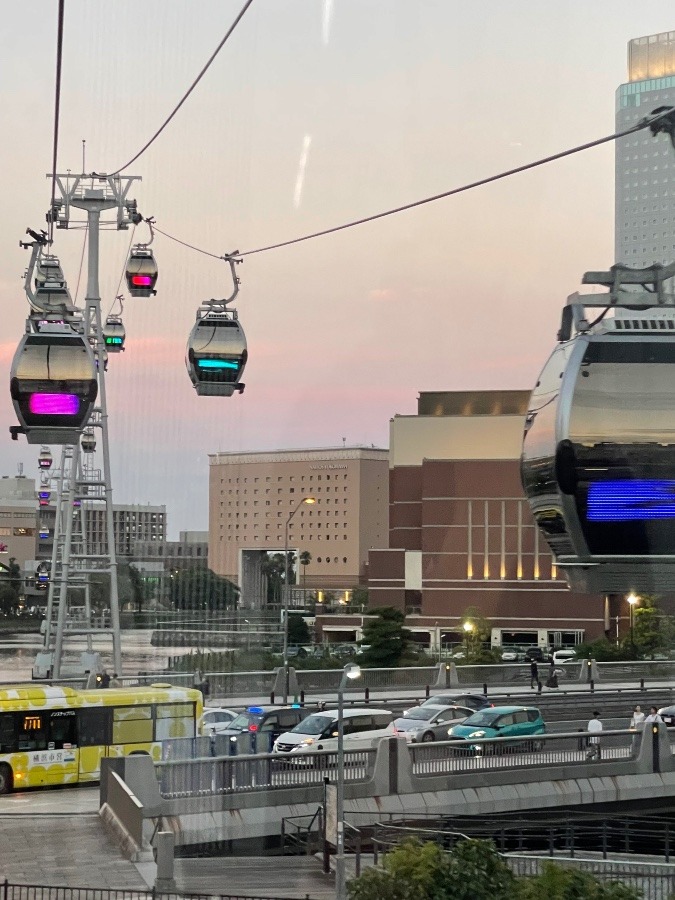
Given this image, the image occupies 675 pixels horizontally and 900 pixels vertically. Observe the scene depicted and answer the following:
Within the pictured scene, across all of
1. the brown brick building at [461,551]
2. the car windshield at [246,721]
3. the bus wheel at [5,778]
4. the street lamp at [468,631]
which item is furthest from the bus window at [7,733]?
the brown brick building at [461,551]

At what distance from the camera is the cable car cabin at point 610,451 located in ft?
11.6

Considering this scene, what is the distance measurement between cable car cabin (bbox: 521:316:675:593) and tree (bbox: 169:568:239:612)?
4120 centimetres

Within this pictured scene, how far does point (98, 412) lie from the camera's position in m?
26.0

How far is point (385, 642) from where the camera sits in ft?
132

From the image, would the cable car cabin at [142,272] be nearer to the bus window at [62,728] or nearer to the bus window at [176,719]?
the bus window at [62,728]

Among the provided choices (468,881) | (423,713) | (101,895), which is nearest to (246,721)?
(423,713)

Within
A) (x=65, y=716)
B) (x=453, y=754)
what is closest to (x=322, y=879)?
(x=453, y=754)

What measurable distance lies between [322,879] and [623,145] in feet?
41.3

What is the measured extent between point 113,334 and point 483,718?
9.48 meters

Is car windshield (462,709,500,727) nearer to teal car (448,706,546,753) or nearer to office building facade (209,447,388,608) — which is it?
teal car (448,706,546,753)

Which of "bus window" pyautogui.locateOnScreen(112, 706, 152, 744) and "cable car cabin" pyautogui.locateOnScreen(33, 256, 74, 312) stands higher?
"cable car cabin" pyautogui.locateOnScreen(33, 256, 74, 312)

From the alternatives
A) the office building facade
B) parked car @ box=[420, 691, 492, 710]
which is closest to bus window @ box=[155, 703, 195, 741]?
parked car @ box=[420, 691, 492, 710]

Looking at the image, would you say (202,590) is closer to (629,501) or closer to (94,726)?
(94,726)

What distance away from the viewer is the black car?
2142cm
